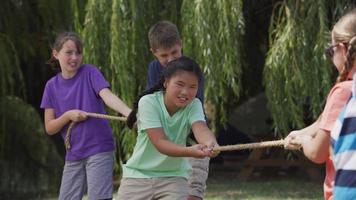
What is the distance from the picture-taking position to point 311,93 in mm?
8492

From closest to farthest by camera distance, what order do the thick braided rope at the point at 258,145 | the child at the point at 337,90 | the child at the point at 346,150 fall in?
the child at the point at 346,150 < the child at the point at 337,90 < the thick braided rope at the point at 258,145

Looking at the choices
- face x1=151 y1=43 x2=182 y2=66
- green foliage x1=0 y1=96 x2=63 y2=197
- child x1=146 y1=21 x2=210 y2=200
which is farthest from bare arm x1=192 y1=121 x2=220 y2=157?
green foliage x1=0 y1=96 x2=63 y2=197

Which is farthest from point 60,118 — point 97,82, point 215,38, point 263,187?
point 263,187

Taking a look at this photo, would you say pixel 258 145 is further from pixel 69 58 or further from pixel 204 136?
pixel 69 58

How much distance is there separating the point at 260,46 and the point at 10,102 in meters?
3.39

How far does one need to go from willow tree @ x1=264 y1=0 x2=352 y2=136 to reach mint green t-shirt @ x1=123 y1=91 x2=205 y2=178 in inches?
150

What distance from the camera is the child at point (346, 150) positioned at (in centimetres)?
316

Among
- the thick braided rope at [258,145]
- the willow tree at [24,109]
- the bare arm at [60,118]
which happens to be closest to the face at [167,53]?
the bare arm at [60,118]

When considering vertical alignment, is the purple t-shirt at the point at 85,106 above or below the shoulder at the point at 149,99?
below

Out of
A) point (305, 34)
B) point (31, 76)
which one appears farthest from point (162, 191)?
point (31, 76)

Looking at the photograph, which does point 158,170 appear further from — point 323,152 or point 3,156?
point 3,156

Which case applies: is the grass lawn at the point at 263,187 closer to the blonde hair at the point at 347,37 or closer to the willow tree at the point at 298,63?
the willow tree at the point at 298,63

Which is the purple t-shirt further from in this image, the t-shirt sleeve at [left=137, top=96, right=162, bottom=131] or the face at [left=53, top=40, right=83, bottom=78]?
the t-shirt sleeve at [left=137, top=96, right=162, bottom=131]

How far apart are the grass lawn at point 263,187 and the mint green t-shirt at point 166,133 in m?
5.32
